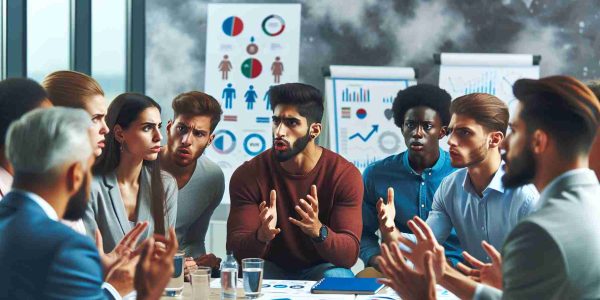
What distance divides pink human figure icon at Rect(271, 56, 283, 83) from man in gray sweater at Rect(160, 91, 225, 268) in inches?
79.7

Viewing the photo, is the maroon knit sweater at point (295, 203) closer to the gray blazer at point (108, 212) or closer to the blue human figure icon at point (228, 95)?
the gray blazer at point (108, 212)

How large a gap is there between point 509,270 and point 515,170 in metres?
0.29

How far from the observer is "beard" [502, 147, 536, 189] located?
2195 mm

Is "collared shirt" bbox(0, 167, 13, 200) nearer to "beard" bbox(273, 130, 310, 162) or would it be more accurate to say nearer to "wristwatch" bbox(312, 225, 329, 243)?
"wristwatch" bbox(312, 225, 329, 243)

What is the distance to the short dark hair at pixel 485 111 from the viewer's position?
3.90m

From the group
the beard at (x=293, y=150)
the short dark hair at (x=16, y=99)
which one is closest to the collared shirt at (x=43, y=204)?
the short dark hair at (x=16, y=99)

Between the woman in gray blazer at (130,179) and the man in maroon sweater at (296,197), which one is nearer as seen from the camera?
the woman in gray blazer at (130,179)

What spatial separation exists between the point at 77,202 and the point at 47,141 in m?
0.19

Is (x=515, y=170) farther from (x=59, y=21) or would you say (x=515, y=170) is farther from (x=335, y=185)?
(x=59, y=21)

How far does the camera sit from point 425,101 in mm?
4578

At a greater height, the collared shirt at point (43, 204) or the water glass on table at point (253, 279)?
the collared shirt at point (43, 204)

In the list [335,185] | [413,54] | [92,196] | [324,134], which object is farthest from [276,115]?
[413,54]

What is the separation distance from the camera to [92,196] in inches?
145

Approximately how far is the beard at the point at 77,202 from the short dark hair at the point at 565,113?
44.2 inches
